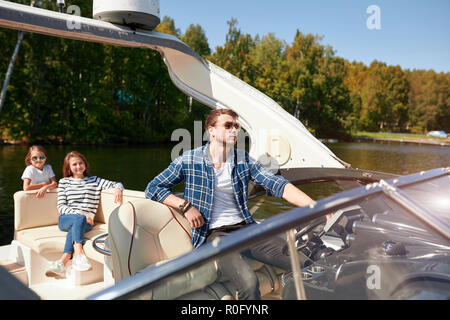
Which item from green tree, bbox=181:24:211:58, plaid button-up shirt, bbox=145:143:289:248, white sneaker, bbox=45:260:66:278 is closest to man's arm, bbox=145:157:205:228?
plaid button-up shirt, bbox=145:143:289:248

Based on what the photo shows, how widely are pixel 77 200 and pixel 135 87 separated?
28.9 metres

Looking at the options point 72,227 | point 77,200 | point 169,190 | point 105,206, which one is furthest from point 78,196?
point 169,190

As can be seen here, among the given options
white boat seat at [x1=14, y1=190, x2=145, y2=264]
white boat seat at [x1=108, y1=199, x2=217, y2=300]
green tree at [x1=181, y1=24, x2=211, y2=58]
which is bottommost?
white boat seat at [x1=14, y1=190, x2=145, y2=264]

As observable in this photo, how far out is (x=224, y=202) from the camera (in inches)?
96.2

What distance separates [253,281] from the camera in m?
1.20

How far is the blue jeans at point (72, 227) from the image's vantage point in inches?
131

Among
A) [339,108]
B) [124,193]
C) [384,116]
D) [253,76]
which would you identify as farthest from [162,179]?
[384,116]

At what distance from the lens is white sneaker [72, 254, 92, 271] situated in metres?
3.17

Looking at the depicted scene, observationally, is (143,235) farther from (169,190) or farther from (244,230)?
(244,230)

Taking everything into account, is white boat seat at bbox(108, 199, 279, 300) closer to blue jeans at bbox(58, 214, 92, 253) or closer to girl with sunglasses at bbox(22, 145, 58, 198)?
blue jeans at bbox(58, 214, 92, 253)

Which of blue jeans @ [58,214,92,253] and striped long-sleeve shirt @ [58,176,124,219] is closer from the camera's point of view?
blue jeans @ [58,214,92,253]

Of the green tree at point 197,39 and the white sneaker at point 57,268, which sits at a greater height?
the green tree at point 197,39

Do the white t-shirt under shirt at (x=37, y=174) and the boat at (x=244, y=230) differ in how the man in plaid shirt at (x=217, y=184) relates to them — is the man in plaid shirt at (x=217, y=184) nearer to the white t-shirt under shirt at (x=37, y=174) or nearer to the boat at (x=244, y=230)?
the boat at (x=244, y=230)

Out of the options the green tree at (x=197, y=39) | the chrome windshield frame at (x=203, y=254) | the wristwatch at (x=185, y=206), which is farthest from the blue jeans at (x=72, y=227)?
the green tree at (x=197, y=39)
